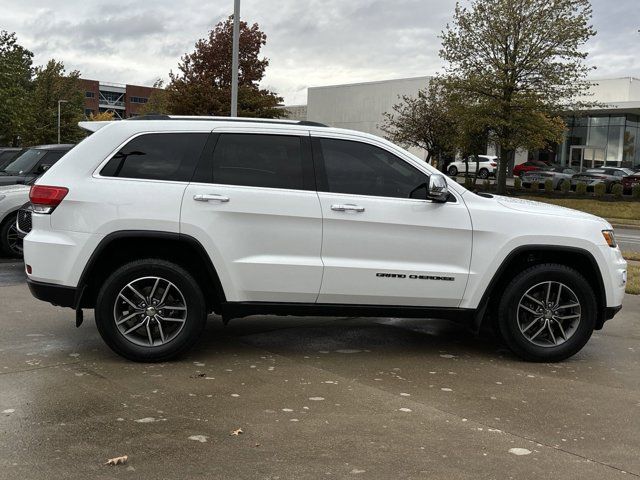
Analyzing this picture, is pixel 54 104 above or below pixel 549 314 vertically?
above

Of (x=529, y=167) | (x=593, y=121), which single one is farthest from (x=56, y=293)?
(x=593, y=121)

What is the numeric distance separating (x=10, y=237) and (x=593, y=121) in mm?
52129

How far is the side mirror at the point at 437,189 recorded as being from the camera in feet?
17.9

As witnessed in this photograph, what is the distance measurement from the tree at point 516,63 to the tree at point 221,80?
9.47 meters

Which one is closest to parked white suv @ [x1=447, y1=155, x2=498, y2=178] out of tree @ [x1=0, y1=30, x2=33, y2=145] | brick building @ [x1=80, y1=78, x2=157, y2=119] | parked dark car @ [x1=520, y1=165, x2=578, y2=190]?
parked dark car @ [x1=520, y1=165, x2=578, y2=190]

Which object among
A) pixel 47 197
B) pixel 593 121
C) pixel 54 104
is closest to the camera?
pixel 47 197

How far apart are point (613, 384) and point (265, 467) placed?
309cm

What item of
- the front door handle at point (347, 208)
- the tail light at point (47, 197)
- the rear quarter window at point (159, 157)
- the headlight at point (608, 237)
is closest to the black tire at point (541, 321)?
the headlight at point (608, 237)

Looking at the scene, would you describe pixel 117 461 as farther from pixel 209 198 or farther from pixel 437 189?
pixel 437 189

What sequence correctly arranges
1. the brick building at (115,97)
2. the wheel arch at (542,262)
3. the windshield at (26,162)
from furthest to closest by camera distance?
the brick building at (115,97)
the windshield at (26,162)
the wheel arch at (542,262)

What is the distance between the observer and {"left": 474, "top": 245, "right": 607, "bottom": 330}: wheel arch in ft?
18.7

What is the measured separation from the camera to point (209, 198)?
17.6 ft

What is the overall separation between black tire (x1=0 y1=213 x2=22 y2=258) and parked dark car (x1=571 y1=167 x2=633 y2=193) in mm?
31719

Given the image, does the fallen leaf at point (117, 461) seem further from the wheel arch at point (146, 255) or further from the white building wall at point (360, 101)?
the white building wall at point (360, 101)
